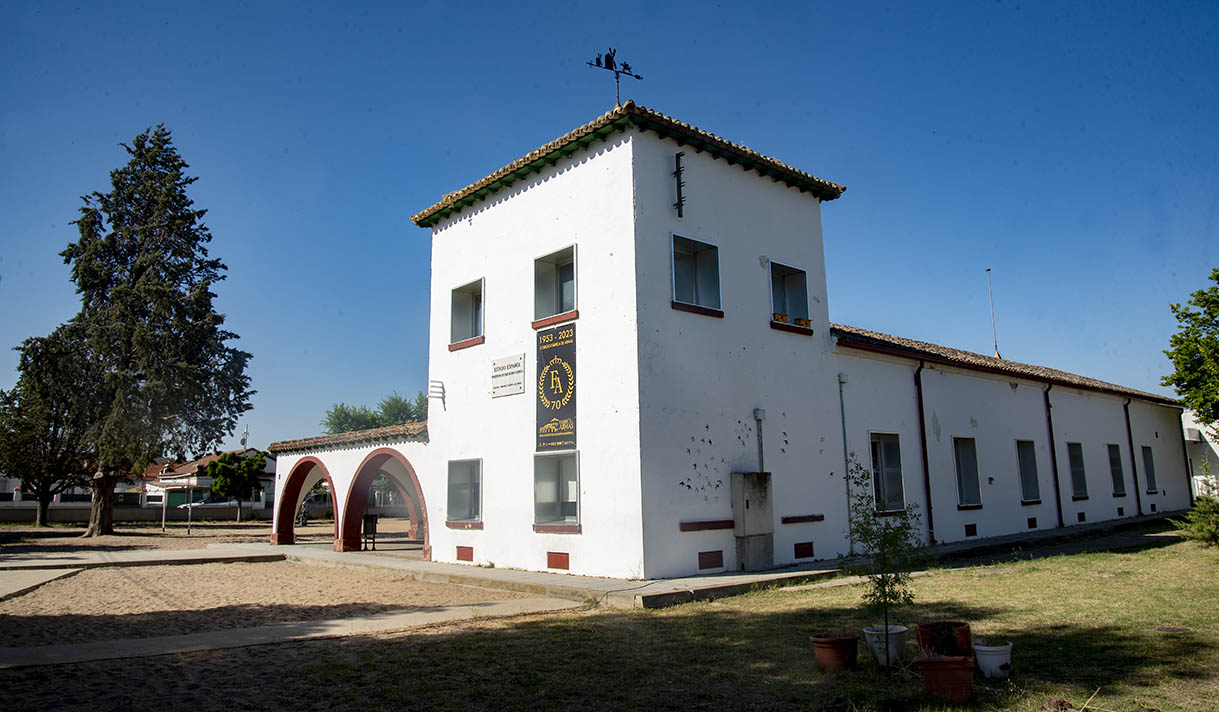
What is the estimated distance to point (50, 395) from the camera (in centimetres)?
2761

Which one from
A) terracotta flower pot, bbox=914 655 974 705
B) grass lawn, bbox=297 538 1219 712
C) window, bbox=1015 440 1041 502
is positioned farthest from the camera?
window, bbox=1015 440 1041 502

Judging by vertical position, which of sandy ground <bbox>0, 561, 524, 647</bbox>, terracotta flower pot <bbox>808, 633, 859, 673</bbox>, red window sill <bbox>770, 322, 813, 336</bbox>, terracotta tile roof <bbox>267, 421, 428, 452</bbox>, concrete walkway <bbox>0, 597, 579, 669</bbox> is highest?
red window sill <bbox>770, 322, 813, 336</bbox>

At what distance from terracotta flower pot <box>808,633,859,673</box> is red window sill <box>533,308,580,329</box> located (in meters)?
8.06

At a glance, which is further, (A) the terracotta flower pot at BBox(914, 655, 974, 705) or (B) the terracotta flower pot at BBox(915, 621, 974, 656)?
(B) the terracotta flower pot at BBox(915, 621, 974, 656)

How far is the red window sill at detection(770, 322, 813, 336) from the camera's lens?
1408 cm

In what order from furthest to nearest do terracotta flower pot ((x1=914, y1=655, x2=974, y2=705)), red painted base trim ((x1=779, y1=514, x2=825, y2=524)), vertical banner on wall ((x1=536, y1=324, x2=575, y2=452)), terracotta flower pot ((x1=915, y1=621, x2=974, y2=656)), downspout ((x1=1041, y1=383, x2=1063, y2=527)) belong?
downspout ((x1=1041, y1=383, x2=1063, y2=527)), red painted base trim ((x1=779, y1=514, x2=825, y2=524)), vertical banner on wall ((x1=536, y1=324, x2=575, y2=452)), terracotta flower pot ((x1=915, y1=621, x2=974, y2=656)), terracotta flower pot ((x1=914, y1=655, x2=974, y2=705))

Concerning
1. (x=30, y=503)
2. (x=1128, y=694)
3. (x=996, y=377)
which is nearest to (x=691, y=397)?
(x=1128, y=694)

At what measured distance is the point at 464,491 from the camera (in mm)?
15609

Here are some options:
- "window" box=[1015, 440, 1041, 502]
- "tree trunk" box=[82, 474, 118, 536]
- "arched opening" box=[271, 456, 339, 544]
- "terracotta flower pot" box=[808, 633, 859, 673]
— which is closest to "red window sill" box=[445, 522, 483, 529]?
"arched opening" box=[271, 456, 339, 544]

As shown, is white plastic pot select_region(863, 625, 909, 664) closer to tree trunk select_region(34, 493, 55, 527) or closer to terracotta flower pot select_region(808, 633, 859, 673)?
terracotta flower pot select_region(808, 633, 859, 673)

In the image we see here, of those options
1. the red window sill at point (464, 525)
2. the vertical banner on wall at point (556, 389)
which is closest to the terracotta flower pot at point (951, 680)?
the vertical banner on wall at point (556, 389)

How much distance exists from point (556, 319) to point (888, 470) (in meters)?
7.90

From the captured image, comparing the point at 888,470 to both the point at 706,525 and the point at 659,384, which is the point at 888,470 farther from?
the point at 659,384

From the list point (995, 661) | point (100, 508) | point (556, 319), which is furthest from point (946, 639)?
point (100, 508)
